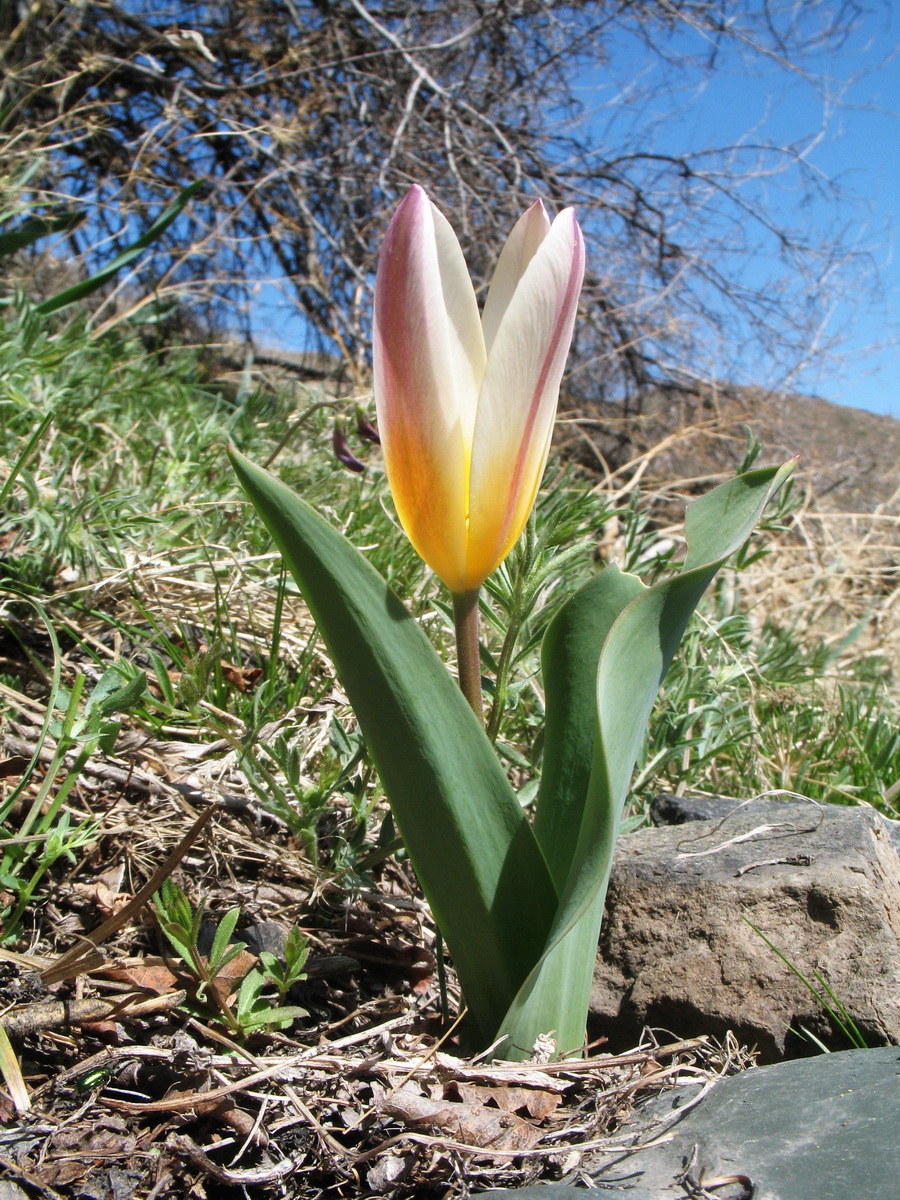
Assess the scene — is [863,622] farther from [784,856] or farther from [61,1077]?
[61,1077]

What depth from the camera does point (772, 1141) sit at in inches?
34.3

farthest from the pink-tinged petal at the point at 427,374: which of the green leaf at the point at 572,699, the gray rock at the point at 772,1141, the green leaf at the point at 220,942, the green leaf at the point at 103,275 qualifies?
the green leaf at the point at 103,275

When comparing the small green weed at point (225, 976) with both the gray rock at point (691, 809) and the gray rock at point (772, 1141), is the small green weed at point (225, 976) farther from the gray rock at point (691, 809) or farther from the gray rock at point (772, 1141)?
the gray rock at point (691, 809)

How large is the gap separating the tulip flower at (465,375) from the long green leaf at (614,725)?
0.16m

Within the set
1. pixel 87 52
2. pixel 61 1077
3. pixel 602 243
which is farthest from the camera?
pixel 602 243

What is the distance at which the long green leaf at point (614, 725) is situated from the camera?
87 cm

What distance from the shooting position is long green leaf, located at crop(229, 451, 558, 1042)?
859mm

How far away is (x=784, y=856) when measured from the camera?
4.28ft

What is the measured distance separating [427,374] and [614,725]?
1.26 feet

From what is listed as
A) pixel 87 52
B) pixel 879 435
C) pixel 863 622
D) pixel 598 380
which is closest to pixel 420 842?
pixel 863 622

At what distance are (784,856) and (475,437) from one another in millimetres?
810

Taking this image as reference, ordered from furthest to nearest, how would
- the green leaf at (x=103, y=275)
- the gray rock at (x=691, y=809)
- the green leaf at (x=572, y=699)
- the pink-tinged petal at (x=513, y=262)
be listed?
the green leaf at (x=103, y=275) < the gray rock at (x=691, y=809) < the green leaf at (x=572, y=699) < the pink-tinged petal at (x=513, y=262)

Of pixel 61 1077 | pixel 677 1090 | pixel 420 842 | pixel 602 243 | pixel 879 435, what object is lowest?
pixel 677 1090

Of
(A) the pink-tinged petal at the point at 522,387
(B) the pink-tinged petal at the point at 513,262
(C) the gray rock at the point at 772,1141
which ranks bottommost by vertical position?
(C) the gray rock at the point at 772,1141
